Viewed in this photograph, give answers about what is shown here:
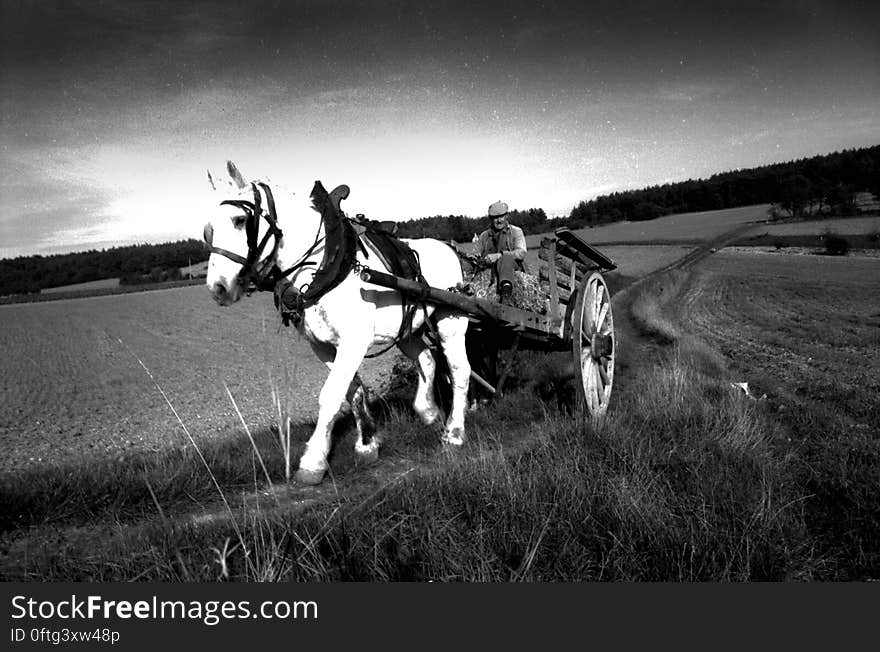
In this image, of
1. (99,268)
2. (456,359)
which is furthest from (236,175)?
(99,268)

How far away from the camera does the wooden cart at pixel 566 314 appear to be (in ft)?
15.5

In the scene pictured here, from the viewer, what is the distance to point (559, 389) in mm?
6898

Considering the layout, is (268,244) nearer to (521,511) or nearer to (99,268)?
(521,511)

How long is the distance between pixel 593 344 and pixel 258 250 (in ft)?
11.6

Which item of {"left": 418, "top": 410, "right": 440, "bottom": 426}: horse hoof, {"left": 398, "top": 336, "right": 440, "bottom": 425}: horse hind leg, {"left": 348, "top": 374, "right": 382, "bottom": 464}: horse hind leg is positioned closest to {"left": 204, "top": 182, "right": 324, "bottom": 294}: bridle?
{"left": 348, "top": 374, "right": 382, "bottom": 464}: horse hind leg

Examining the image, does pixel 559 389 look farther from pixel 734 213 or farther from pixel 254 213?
pixel 734 213

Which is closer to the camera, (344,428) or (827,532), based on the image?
(827,532)

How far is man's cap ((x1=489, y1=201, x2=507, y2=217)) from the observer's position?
21.0 feet

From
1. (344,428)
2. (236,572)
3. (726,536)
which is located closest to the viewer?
(236,572)

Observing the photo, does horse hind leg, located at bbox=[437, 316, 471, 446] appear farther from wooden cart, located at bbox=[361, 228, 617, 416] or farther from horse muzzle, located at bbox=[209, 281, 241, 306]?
horse muzzle, located at bbox=[209, 281, 241, 306]

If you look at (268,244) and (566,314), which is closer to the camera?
(268,244)

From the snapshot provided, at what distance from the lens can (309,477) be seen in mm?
3834

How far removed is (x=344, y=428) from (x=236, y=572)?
10.4ft

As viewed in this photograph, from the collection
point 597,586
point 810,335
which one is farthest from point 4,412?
point 810,335
